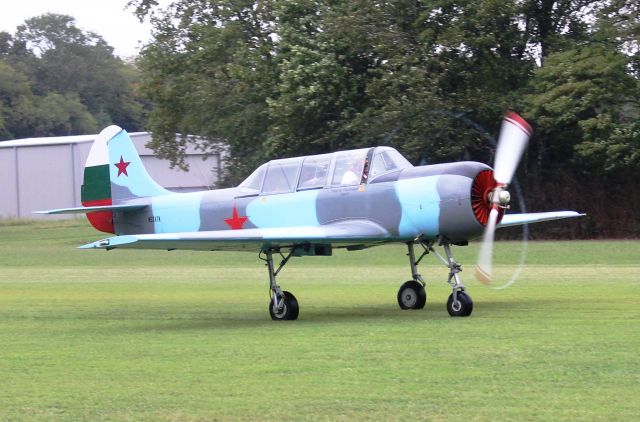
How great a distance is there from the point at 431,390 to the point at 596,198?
27.2 meters

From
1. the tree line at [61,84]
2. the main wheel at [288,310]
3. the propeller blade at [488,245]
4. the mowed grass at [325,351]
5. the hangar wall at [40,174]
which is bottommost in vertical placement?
the mowed grass at [325,351]

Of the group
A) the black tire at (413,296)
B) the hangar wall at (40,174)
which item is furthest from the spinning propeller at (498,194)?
the hangar wall at (40,174)

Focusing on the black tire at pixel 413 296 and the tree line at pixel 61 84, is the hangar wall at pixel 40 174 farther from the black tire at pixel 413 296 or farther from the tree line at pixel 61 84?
the black tire at pixel 413 296

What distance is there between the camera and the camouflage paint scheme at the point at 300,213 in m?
14.3

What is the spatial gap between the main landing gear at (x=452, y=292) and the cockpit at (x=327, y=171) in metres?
1.12

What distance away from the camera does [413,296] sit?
16031mm

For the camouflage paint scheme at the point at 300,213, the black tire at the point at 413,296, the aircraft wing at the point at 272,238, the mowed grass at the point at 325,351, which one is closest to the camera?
the mowed grass at the point at 325,351

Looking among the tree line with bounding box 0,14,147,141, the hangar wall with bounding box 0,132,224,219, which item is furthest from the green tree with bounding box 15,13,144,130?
the hangar wall with bounding box 0,132,224,219

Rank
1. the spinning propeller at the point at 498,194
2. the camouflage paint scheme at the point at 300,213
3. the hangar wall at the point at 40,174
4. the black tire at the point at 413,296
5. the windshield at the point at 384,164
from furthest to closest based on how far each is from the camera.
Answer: the hangar wall at the point at 40,174 < the black tire at the point at 413,296 < the windshield at the point at 384,164 < the camouflage paint scheme at the point at 300,213 < the spinning propeller at the point at 498,194

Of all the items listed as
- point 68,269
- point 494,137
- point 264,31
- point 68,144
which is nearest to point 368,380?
point 68,269

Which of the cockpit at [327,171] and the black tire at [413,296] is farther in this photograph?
the black tire at [413,296]

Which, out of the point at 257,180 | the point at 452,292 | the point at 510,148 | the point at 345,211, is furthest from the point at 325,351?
the point at 257,180

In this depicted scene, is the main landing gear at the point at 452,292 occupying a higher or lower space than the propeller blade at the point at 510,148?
lower

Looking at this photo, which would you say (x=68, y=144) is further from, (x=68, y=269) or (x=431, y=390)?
(x=431, y=390)
